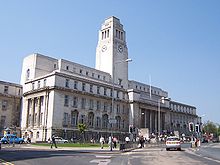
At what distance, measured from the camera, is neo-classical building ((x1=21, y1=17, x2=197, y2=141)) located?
72.8 meters

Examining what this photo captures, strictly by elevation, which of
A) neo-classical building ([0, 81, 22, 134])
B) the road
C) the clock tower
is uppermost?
the clock tower

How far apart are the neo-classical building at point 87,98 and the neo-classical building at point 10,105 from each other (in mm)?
3015

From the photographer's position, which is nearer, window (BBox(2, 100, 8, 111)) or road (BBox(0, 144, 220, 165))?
road (BBox(0, 144, 220, 165))

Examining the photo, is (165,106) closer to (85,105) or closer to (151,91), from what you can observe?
(151,91)

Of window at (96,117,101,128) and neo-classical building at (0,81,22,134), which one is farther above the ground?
neo-classical building at (0,81,22,134)

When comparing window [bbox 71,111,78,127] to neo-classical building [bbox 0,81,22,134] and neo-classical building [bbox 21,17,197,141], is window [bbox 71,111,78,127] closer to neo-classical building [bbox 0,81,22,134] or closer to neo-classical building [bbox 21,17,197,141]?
neo-classical building [bbox 21,17,197,141]

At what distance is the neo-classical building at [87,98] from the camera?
239ft

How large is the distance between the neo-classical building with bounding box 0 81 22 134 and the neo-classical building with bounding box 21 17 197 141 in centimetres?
301

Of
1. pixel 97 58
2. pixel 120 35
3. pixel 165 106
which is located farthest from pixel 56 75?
pixel 165 106

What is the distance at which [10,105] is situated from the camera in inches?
3233

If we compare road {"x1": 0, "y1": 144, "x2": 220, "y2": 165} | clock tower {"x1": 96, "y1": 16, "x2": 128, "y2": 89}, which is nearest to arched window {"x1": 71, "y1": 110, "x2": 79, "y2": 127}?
clock tower {"x1": 96, "y1": 16, "x2": 128, "y2": 89}

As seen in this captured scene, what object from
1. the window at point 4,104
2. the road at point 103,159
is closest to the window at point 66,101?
the window at point 4,104

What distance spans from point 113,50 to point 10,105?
3744cm

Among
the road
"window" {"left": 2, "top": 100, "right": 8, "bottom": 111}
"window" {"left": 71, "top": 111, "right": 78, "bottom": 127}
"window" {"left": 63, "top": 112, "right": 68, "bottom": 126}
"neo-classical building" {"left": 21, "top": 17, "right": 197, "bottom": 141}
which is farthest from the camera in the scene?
"window" {"left": 2, "top": 100, "right": 8, "bottom": 111}
